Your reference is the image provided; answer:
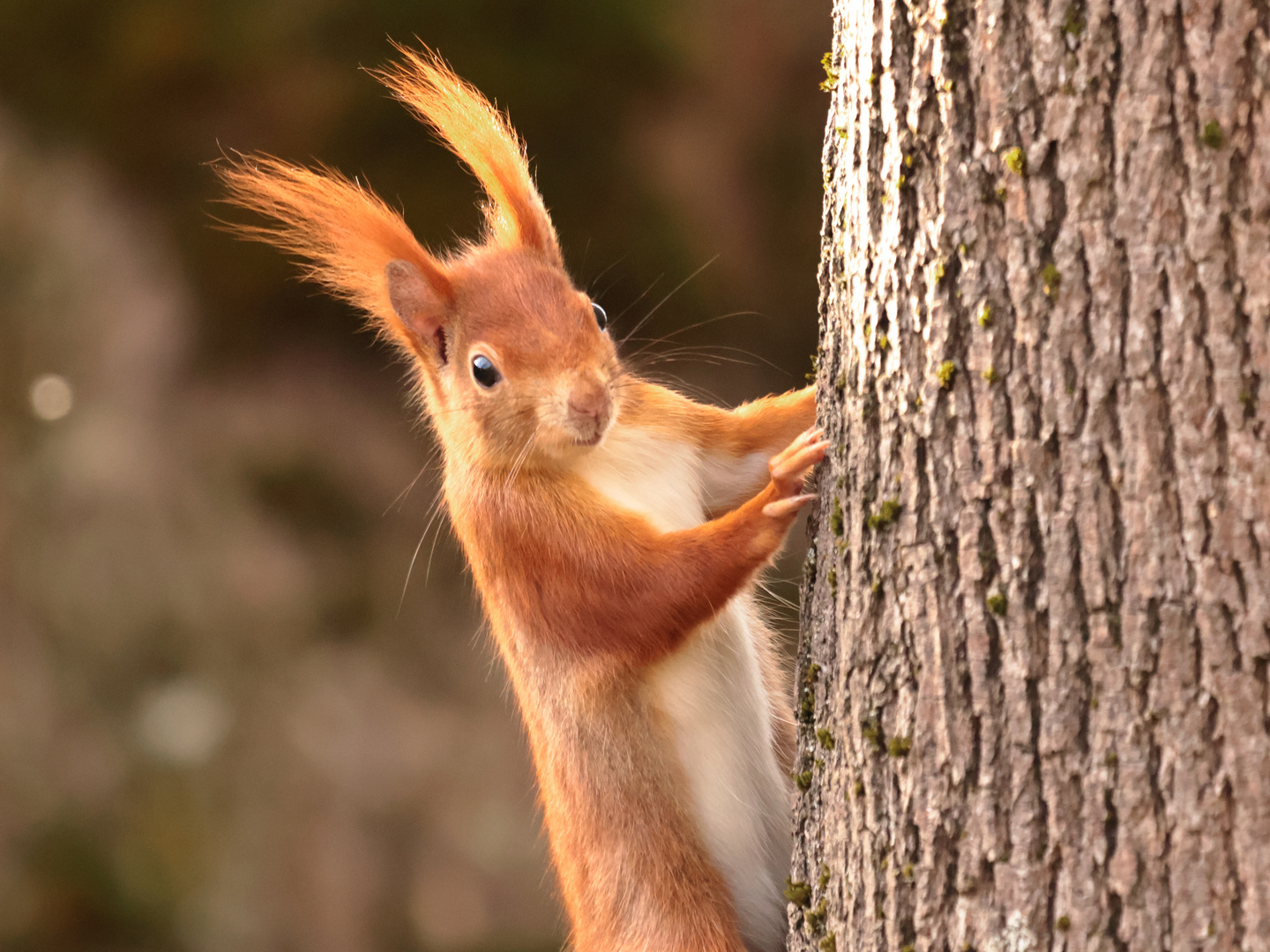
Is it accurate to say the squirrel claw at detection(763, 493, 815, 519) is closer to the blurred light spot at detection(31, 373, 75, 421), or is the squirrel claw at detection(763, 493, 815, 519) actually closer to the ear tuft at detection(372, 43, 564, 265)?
the ear tuft at detection(372, 43, 564, 265)

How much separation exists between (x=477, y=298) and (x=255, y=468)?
13.1 ft

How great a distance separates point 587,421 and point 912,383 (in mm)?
853

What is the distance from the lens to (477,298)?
262 cm

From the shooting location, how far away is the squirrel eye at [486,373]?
8.37ft

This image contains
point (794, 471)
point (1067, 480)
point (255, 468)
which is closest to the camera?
point (1067, 480)

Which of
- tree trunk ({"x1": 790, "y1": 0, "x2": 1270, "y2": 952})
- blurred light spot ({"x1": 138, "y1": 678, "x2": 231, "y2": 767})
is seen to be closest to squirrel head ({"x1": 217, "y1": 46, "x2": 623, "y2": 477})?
tree trunk ({"x1": 790, "y1": 0, "x2": 1270, "y2": 952})

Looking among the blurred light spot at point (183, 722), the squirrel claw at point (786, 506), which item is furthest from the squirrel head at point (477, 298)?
the blurred light spot at point (183, 722)

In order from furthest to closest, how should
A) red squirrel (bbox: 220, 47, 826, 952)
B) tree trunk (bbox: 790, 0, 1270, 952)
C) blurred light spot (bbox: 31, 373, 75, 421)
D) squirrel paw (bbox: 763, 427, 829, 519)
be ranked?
1. blurred light spot (bbox: 31, 373, 75, 421)
2. red squirrel (bbox: 220, 47, 826, 952)
3. squirrel paw (bbox: 763, 427, 829, 519)
4. tree trunk (bbox: 790, 0, 1270, 952)

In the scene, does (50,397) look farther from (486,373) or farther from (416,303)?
(486,373)

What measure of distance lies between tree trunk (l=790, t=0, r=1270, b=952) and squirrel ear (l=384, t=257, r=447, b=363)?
118cm

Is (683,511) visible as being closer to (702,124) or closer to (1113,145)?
(1113,145)

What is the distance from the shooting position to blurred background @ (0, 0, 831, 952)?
5.66m

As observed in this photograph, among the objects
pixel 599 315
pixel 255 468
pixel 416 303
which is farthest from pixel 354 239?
pixel 255 468

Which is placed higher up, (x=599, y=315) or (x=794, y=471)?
(x=599, y=315)
